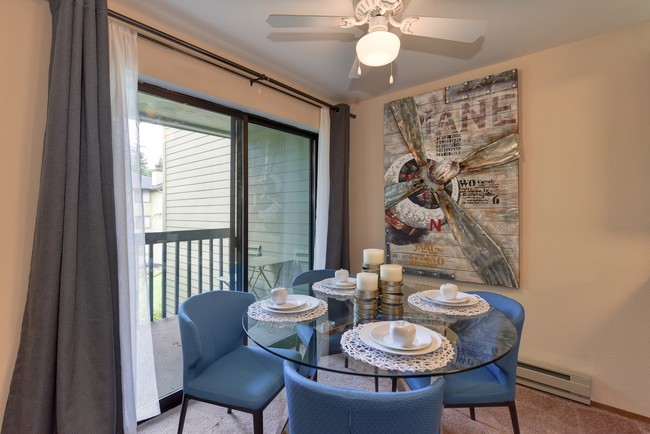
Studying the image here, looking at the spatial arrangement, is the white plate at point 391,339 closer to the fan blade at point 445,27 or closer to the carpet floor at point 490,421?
the carpet floor at point 490,421

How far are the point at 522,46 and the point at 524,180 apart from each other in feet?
3.14

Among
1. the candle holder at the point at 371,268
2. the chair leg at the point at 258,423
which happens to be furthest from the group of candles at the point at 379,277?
the chair leg at the point at 258,423

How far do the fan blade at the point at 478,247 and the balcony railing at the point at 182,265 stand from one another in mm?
1878

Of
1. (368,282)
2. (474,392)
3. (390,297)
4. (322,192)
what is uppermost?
(322,192)

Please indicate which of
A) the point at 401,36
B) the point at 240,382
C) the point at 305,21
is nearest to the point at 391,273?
the point at 240,382

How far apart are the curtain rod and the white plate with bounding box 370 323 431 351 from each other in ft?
6.45

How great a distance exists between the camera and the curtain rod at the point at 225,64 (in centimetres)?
169

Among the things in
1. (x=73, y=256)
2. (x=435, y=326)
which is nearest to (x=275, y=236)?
(x=73, y=256)

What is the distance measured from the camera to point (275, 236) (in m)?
2.93

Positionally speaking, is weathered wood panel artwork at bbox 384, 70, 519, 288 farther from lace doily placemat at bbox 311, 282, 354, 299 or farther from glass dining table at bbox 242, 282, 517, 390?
lace doily placemat at bbox 311, 282, 354, 299

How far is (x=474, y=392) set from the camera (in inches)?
56.1

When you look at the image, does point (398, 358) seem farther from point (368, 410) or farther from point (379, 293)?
point (379, 293)

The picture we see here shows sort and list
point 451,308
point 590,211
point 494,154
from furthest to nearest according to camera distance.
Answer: point 494,154 < point 590,211 < point 451,308

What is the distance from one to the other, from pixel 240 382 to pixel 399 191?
2073 millimetres
